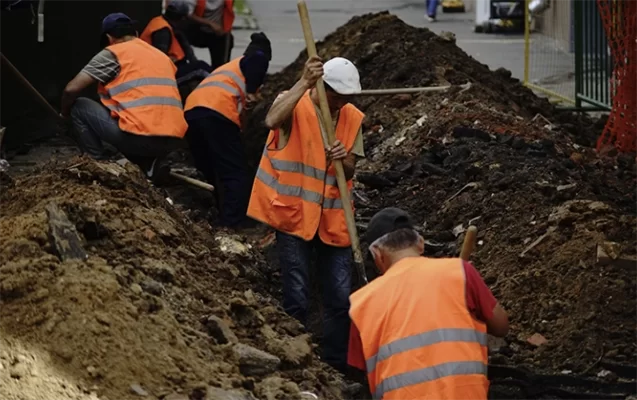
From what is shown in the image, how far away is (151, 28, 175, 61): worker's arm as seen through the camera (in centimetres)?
1416

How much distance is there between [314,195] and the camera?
28.3ft

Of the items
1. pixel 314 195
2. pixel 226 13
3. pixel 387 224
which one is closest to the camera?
pixel 387 224

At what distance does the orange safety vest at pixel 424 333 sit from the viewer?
19.3 feet

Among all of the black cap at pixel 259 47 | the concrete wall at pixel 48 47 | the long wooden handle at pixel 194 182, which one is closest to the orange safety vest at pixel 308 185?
the black cap at pixel 259 47

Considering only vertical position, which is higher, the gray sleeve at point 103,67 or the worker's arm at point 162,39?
the gray sleeve at point 103,67

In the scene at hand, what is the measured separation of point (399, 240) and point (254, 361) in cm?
120

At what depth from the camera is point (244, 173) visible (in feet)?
41.0

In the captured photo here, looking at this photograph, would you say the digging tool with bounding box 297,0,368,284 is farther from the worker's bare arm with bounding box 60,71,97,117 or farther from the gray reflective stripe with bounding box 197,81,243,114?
the gray reflective stripe with bounding box 197,81,243,114

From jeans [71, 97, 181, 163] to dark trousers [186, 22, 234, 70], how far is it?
450 centimetres

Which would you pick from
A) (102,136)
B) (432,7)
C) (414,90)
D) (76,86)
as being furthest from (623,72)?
(432,7)

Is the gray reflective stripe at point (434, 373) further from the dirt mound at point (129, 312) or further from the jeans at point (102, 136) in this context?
the jeans at point (102, 136)

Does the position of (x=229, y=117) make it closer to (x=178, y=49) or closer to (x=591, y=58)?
(x=178, y=49)

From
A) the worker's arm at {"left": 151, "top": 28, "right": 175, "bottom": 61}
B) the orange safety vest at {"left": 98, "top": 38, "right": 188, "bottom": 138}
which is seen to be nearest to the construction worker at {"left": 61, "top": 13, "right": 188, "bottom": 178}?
the orange safety vest at {"left": 98, "top": 38, "right": 188, "bottom": 138}

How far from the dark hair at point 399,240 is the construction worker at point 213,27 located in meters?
9.98
